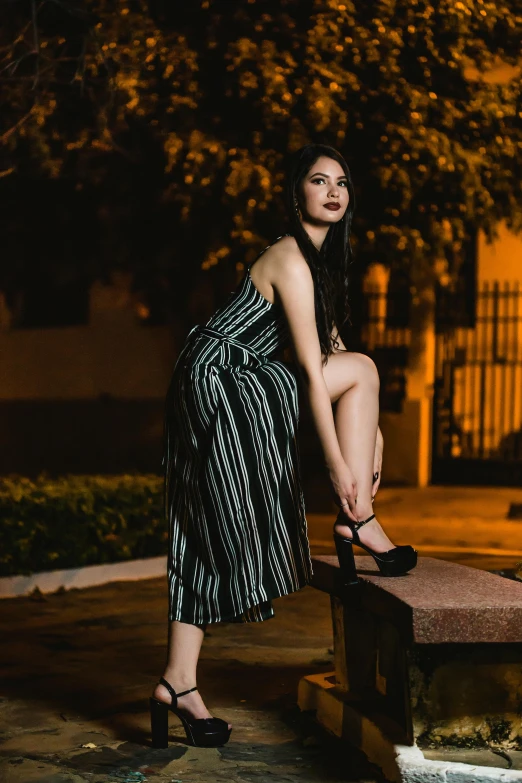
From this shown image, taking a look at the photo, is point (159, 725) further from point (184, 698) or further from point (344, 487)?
point (344, 487)

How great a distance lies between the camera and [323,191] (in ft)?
14.2

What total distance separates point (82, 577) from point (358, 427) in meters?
4.51

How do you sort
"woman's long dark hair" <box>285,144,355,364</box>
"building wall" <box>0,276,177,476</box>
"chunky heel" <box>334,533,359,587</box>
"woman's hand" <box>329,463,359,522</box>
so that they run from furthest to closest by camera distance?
"building wall" <box>0,276,177,476</box>
"woman's long dark hair" <box>285,144,355,364</box>
"chunky heel" <box>334,533,359,587</box>
"woman's hand" <box>329,463,359,522</box>

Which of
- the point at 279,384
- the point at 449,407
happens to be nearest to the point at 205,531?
the point at 279,384

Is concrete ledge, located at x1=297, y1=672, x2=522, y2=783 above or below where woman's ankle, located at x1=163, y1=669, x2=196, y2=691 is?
below

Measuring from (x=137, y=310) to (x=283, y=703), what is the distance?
→ 1396 centimetres

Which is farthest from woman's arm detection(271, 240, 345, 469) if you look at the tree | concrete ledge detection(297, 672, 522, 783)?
A: the tree

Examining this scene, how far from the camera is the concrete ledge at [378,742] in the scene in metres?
3.69

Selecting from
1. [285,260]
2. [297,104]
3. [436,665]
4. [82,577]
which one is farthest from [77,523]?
[297,104]

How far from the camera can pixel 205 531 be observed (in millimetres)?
4277

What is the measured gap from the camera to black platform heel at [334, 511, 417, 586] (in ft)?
13.8

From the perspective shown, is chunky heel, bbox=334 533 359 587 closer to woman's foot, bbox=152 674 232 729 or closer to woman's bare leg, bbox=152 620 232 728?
woman's bare leg, bbox=152 620 232 728

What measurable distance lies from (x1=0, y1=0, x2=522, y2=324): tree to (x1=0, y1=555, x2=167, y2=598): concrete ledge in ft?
14.4

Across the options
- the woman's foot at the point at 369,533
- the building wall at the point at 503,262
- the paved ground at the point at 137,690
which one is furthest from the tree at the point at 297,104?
the woman's foot at the point at 369,533
